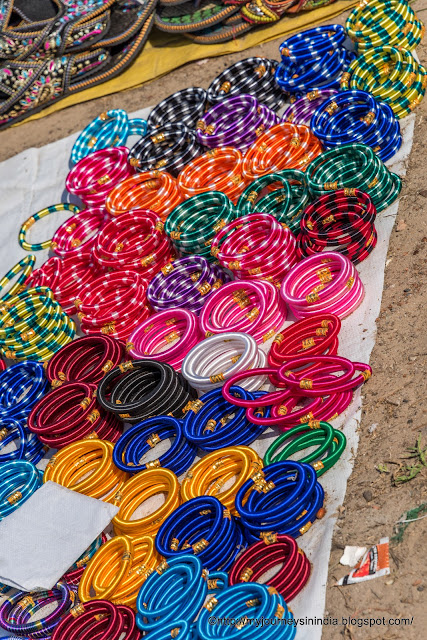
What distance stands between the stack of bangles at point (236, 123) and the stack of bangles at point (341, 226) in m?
1.65

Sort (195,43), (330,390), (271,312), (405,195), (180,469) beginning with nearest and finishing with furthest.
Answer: (330,390) → (180,469) → (271,312) → (405,195) → (195,43)

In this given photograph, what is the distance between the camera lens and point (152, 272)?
279 inches

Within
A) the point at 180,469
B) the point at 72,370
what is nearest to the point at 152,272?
the point at 72,370

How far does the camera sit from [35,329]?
22.9 ft

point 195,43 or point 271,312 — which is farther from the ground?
point 195,43

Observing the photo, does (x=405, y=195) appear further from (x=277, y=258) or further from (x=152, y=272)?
(x=152, y=272)

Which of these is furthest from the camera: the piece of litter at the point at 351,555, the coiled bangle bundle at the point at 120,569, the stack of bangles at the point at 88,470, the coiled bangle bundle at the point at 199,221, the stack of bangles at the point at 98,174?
the stack of bangles at the point at 98,174

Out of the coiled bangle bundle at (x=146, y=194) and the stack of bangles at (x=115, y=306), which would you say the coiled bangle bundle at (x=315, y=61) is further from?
the stack of bangles at (x=115, y=306)

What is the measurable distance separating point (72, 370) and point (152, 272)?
4.33ft

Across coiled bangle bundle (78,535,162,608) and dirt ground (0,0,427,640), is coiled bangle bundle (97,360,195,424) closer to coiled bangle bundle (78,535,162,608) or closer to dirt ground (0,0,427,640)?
coiled bangle bundle (78,535,162,608)

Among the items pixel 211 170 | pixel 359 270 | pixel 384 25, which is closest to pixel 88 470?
pixel 359 270

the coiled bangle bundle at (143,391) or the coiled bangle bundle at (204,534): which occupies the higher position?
the coiled bangle bundle at (143,391)

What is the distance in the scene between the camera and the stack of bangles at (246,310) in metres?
5.99

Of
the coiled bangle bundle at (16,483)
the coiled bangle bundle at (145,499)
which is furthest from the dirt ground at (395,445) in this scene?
the coiled bangle bundle at (16,483)
